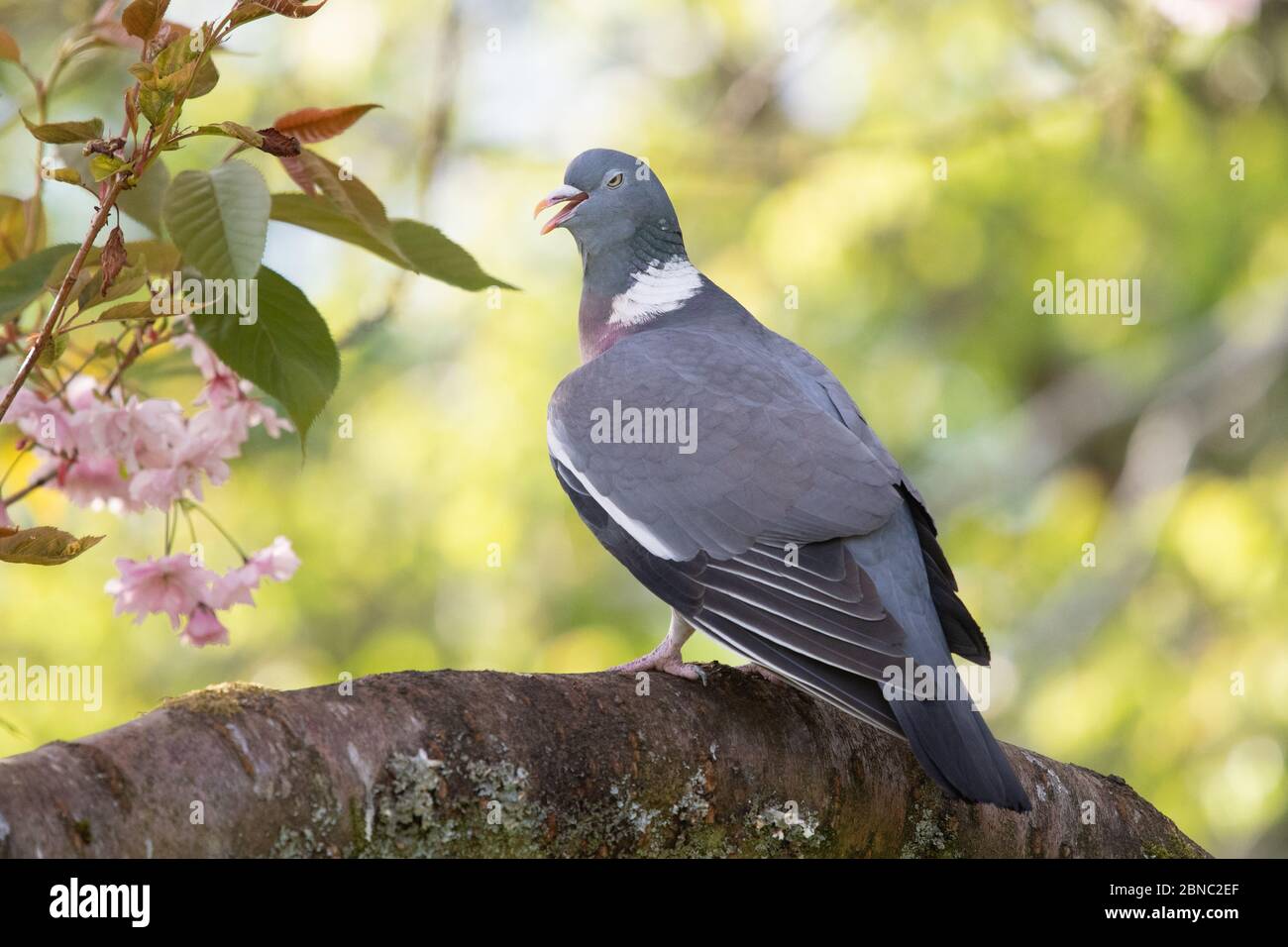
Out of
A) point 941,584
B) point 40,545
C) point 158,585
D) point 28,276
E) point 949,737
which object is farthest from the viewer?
point 941,584

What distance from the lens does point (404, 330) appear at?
7535 millimetres

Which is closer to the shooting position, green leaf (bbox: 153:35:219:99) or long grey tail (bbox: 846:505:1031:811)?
green leaf (bbox: 153:35:219:99)

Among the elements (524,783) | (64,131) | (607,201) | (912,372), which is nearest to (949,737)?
(524,783)

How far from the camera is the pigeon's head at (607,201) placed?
3.30m

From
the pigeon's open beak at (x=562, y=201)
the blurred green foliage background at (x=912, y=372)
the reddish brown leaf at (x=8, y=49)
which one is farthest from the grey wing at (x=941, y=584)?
the blurred green foliage background at (x=912, y=372)

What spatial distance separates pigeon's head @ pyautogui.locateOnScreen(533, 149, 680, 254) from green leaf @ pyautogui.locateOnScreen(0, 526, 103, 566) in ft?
5.94

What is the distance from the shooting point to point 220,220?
6.31 ft

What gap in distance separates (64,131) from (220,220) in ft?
0.84

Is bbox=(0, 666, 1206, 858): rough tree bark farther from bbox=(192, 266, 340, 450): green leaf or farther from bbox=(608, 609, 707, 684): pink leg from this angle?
bbox=(192, 266, 340, 450): green leaf

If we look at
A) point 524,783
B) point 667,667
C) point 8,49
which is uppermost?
point 8,49

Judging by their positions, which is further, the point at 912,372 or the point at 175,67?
the point at 912,372

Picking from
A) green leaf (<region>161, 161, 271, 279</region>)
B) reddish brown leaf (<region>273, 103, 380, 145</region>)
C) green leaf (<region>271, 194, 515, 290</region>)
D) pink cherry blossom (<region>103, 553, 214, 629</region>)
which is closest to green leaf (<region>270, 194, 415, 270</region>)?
green leaf (<region>271, 194, 515, 290</region>)

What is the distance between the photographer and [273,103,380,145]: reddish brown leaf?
2.17 m

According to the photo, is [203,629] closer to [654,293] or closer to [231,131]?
[231,131]
